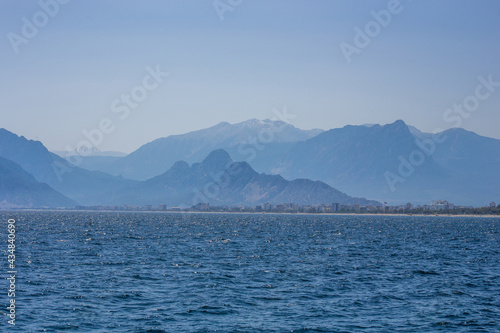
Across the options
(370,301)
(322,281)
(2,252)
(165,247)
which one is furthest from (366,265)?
(2,252)

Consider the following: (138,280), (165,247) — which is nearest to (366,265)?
(138,280)

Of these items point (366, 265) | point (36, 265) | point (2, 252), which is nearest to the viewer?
point (36, 265)

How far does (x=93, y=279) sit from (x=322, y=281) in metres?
27.0

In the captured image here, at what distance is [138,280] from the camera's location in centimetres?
6944

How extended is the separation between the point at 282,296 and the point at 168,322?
15083 millimetres

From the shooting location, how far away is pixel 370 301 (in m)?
58.4

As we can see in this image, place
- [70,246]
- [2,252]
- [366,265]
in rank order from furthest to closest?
1. [70,246]
2. [2,252]
3. [366,265]

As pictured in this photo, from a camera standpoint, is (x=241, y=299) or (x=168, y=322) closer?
(x=168, y=322)

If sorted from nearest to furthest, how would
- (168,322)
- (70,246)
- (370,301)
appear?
(168,322) → (370,301) → (70,246)

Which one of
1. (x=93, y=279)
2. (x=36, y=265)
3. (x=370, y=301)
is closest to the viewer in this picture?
(x=370, y=301)

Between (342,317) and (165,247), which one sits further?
(165,247)

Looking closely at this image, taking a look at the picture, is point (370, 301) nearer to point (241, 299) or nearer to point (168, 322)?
point (241, 299)

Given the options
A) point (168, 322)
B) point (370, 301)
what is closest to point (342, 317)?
point (370, 301)

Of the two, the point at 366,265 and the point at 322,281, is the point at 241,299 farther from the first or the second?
the point at 366,265
